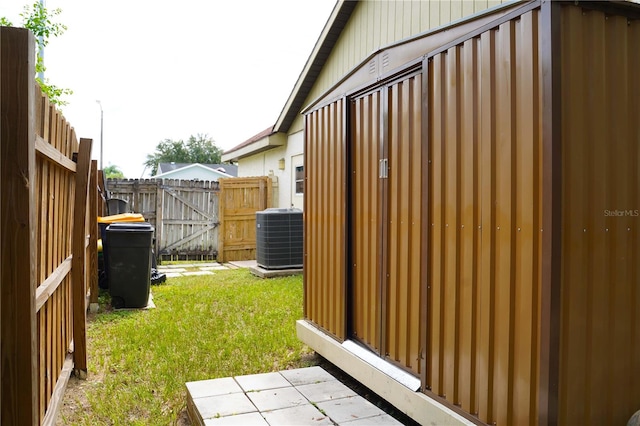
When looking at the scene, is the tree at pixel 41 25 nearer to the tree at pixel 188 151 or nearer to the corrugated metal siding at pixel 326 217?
the corrugated metal siding at pixel 326 217

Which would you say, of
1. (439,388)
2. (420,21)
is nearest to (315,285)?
(439,388)

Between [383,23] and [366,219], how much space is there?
16.1ft

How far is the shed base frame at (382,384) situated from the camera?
285 cm

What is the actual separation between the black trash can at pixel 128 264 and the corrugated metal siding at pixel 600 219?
5.71 m

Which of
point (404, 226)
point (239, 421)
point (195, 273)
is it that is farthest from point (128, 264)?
point (404, 226)

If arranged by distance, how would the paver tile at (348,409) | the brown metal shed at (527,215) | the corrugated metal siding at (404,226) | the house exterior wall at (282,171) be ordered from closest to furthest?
the brown metal shed at (527,215) < the paver tile at (348,409) < the corrugated metal siding at (404,226) < the house exterior wall at (282,171)

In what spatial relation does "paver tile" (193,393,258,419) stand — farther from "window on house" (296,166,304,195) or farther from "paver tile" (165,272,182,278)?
"window on house" (296,166,304,195)

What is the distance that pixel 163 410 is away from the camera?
3590mm

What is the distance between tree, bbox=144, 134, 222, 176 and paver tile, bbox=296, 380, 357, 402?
5906cm

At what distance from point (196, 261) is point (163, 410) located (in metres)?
9.14

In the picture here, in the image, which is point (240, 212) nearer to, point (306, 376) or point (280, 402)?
point (306, 376)

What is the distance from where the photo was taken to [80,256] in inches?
163

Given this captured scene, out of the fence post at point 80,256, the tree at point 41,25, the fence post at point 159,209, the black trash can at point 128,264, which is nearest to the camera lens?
the fence post at point 80,256

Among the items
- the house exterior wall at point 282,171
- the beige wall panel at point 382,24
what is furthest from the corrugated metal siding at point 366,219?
the house exterior wall at point 282,171
